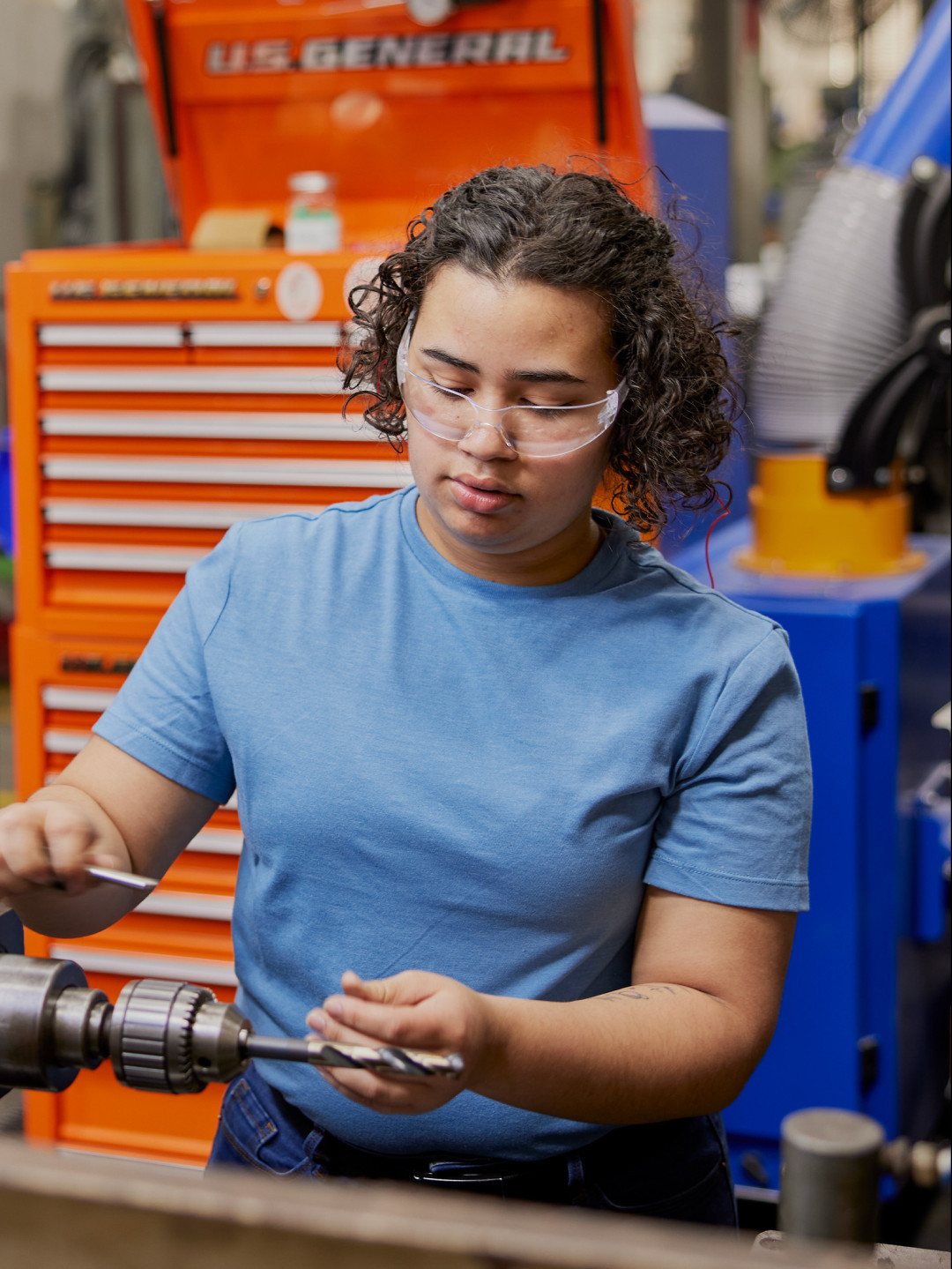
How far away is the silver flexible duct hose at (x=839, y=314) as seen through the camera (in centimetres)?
203

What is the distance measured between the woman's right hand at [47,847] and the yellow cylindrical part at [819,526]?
134 cm

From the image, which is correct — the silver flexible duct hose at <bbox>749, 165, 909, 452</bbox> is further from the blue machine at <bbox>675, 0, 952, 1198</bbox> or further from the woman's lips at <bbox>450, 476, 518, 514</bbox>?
the woman's lips at <bbox>450, 476, 518, 514</bbox>

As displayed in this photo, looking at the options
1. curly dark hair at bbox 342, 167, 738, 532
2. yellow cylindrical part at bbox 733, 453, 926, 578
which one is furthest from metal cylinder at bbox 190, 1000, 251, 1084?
yellow cylindrical part at bbox 733, 453, 926, 578

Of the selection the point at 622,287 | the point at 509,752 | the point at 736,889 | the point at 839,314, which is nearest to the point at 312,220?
the point at 839,314

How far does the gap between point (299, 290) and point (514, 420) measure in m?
0.89

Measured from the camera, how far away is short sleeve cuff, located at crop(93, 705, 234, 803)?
1078mm

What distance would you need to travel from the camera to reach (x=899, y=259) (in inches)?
80.1

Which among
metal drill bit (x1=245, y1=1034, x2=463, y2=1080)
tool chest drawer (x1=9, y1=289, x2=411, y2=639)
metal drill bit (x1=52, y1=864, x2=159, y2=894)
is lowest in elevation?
metal drill bit (x1=245, y1=1034, x2=463, y2=1080)

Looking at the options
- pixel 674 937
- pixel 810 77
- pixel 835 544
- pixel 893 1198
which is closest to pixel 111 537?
pixel 835 544

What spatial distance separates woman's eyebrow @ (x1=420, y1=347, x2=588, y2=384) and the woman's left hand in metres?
0.44

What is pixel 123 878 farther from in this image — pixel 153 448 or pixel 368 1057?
pixel 153 448

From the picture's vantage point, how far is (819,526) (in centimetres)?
202

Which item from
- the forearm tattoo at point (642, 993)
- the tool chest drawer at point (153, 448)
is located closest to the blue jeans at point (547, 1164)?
the forearm tattoo at point (642, 993)

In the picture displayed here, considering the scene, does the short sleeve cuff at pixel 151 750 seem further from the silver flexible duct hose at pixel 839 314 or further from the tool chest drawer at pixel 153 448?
the silver flexible duct hose at pixel 839 314
